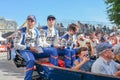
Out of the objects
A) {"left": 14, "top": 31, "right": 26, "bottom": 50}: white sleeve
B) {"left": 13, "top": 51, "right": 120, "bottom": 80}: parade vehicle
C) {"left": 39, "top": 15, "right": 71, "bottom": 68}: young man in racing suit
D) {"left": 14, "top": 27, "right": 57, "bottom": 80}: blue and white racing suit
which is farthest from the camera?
{"left": 39, "top": 15, "right": 71, "bottom": 68}: young man in racing suit

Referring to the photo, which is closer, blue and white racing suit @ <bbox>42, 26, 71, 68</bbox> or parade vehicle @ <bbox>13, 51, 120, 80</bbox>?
parade vehicle @ <bbox>13, 51, 120, 80</bbox>

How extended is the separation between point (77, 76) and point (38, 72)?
5.89 ft

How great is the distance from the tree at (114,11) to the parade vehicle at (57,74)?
19.6 meters

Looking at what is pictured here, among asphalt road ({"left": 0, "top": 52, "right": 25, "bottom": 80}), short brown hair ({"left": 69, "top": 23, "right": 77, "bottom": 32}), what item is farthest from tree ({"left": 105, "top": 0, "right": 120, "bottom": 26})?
short brown hair ({"left": 69, "top": 23, "right": 77, "bottom": 32})

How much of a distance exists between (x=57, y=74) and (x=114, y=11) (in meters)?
21.9

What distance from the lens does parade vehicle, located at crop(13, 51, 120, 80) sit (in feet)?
18.3

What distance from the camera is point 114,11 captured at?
27.8 meters

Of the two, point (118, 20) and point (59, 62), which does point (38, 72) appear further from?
point (118, 20)

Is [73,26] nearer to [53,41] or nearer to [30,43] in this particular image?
[53,41]

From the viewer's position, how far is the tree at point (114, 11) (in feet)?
89.8

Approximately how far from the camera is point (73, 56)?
867 centimetres

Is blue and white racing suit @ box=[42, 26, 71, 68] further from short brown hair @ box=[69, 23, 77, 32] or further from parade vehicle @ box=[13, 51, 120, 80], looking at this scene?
parade vehicle @ box=[13, 51, 120, 80]

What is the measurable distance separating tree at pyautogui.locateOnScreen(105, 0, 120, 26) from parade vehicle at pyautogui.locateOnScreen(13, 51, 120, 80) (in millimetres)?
19649

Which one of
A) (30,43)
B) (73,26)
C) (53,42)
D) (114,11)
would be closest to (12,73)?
(53,42)
